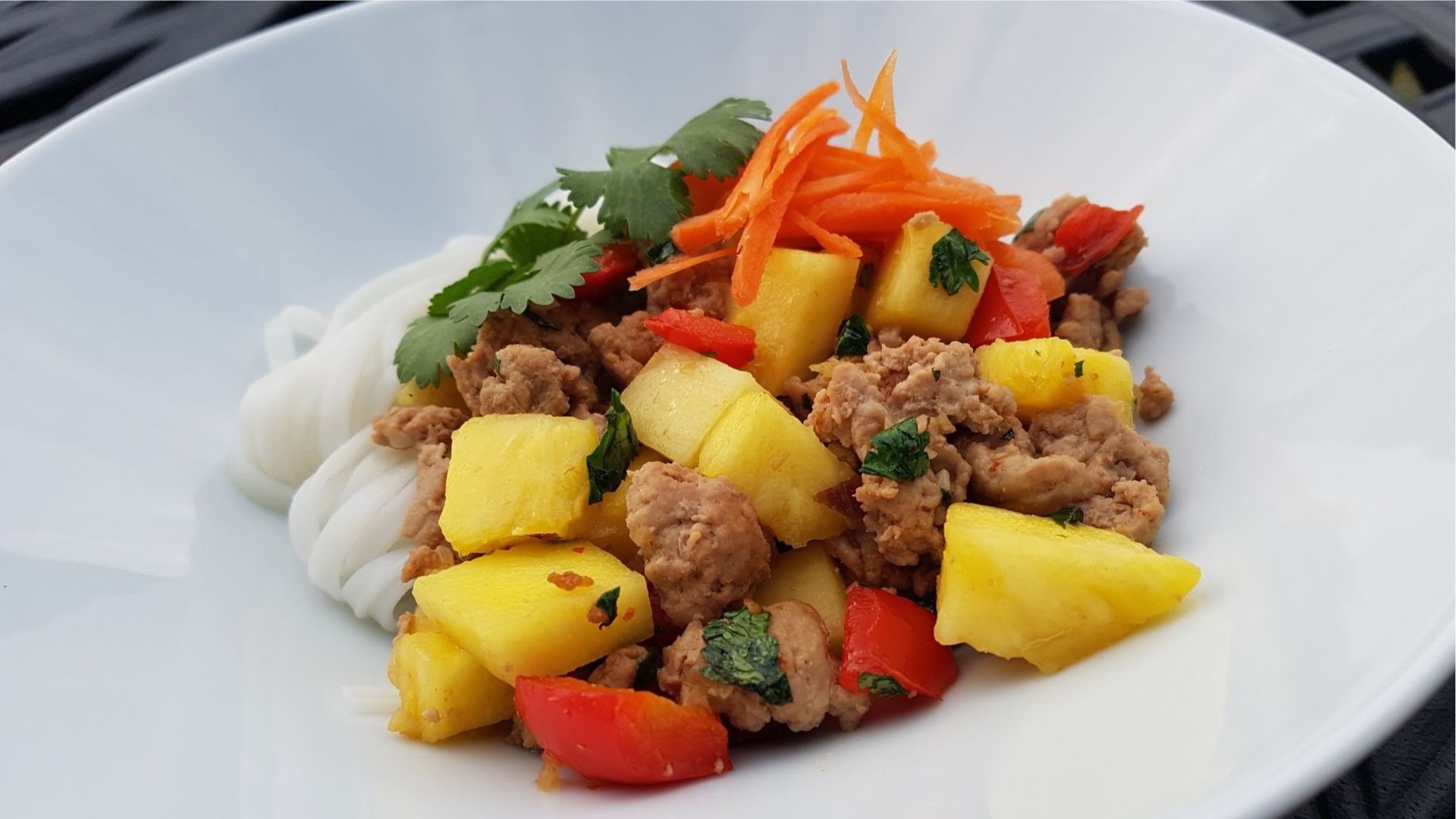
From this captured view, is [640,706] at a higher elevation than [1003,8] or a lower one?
lower

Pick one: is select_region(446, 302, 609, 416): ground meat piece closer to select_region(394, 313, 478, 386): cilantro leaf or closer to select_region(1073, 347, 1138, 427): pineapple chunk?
select_region(394, 313, 478, 386): cilantro leaf

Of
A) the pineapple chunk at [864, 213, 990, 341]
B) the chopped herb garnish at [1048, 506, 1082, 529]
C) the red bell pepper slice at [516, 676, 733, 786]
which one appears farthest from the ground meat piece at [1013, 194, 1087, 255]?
the red bell pepper slice at [516, 676, 733, 786]

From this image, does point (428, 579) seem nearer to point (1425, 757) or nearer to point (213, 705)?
point (213, 705)

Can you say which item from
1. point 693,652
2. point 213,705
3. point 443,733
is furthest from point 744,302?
point 213,705

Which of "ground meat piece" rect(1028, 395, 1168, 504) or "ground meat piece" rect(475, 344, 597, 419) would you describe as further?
"ground meat piece" rect(475, 344, 597, 419)

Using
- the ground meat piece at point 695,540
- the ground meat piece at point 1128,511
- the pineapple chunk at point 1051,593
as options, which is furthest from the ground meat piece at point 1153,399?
the ground meat piece at point 695,540

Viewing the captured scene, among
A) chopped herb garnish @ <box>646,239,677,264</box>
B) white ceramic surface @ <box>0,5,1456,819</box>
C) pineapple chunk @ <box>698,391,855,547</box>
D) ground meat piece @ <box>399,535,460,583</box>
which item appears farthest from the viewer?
chopped herb garnish @ <box>646,239,677,264</box>
